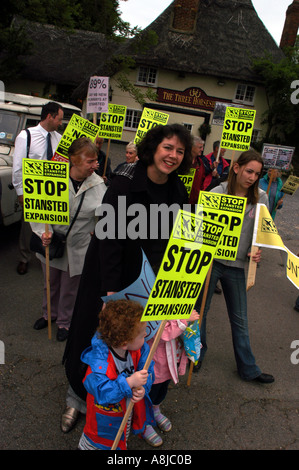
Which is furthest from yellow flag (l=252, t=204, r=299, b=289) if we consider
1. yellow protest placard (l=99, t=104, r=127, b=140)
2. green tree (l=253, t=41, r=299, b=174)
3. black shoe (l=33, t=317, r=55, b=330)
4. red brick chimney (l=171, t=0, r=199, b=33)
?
red brick chimney (l=171, t=0, r=199, b=33)

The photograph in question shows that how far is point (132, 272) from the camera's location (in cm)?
251

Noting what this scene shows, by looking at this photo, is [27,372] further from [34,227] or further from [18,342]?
[34,227]

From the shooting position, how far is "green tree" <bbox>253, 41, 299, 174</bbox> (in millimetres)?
21516

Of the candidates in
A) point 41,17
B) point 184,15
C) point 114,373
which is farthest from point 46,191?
point 184,15

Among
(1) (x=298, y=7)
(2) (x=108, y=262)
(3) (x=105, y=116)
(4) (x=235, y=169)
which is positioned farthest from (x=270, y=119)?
(2) (x=108, y=262)

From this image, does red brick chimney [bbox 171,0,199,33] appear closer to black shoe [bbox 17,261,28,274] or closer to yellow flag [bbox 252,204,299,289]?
black shoe [bbox 17,261,28,274]

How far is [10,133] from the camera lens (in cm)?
592

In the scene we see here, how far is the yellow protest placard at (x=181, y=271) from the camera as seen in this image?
1907 mm

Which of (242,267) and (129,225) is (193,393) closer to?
(242,267)

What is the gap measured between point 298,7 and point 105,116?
25.7 meters

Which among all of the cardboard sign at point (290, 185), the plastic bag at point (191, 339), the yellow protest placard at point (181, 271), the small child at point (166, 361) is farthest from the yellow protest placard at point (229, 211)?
the cardboard sign at point (290, 185)

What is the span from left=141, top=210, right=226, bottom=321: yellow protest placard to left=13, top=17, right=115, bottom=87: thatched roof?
2453 cm

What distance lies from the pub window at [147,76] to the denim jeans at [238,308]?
21883mm

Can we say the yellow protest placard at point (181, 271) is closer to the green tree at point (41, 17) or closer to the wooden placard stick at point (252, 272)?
the wooden placard stick at point (252, 272)
